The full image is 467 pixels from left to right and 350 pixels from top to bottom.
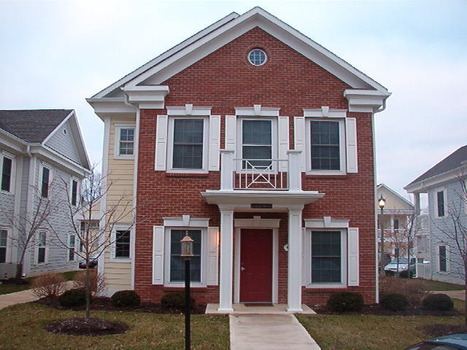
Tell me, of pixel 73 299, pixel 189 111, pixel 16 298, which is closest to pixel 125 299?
pixel 73 299

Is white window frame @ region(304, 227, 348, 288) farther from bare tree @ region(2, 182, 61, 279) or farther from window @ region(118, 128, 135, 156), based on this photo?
bare tree @ region(2, 182, 61, 279)

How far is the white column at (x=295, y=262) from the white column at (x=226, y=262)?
1.62 meters

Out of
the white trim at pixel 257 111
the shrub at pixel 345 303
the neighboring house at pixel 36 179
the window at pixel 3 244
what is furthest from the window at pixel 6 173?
the shrub at pixel 345 303

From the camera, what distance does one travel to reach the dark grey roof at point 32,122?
23.2m

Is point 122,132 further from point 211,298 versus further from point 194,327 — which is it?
point 194,327

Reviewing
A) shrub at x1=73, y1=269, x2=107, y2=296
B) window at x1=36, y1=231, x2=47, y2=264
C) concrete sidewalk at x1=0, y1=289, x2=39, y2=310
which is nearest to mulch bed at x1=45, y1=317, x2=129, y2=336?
shrub at x1=73, y1=269, x2=107, y2=296

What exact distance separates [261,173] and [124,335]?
19.9 feet

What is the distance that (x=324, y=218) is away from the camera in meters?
14.7

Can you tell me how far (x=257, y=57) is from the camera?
15461 millimetres

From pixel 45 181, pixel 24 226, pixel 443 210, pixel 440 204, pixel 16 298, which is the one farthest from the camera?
pixel 440 204

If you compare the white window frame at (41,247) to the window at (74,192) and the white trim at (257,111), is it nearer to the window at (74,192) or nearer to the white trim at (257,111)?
the window at (74,192)

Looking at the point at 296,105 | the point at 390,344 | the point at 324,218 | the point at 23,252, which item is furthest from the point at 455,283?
the point at 23,252

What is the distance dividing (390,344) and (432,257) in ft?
63.3

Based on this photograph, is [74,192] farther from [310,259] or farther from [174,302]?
[310,259]
